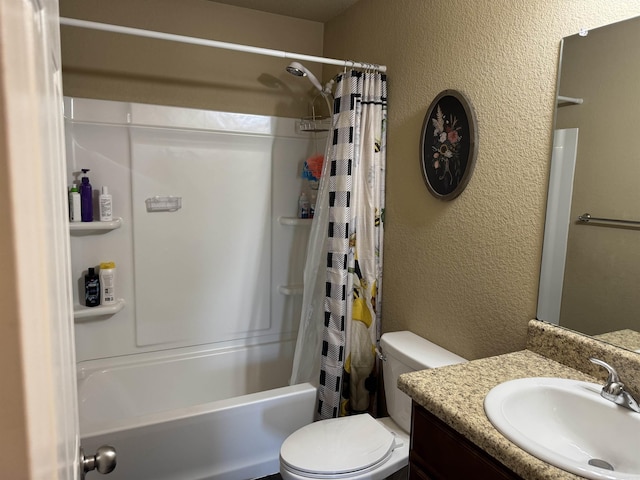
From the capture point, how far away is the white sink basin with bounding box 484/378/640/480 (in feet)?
3.36

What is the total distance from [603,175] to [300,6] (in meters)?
1.99

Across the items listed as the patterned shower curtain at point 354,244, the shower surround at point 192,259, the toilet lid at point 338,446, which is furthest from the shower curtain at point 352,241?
the toilet lid at point 338,446

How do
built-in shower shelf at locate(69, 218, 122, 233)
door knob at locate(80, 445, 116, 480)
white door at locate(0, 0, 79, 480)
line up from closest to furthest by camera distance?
white door at locate(0, 0, 79, 480)
door knob at locate(80, 445, 116, 480)
built-in shower shelf at locate(69, 218, 122, 233)

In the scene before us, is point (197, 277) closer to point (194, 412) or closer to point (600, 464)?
point (194, 412)

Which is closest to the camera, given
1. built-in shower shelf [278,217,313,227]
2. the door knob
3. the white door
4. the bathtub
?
the white door

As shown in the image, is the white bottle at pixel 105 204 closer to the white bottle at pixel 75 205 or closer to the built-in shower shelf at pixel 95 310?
the white bottle at pixel 75 205

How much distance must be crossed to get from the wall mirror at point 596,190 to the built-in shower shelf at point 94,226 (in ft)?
6.78

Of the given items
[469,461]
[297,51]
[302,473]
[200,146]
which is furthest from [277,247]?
[469,461]

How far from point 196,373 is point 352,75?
1.96 meters

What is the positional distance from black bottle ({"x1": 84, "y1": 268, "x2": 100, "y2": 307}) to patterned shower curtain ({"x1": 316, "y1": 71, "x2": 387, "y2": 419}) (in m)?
1.26

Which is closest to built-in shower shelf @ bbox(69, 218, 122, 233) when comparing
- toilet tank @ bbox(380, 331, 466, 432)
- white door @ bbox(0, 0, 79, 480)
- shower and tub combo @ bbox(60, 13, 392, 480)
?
shower and tub combo @ bbox(60, 13, 392, 480)

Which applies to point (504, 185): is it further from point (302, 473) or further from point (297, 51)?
point (297, 51)

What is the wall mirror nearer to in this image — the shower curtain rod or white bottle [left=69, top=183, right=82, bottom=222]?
the shower curtain rod

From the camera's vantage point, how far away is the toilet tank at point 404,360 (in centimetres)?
178
